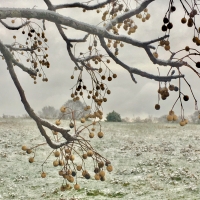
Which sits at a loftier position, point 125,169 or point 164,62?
point 164,62

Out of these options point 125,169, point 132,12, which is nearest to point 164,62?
point 132,12

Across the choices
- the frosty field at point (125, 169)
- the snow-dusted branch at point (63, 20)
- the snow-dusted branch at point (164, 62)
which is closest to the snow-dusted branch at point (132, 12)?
the snow-dusted branch at point (63, 20)


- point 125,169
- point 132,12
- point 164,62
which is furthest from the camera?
point 125,169

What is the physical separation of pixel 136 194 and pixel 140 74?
6.37 metres

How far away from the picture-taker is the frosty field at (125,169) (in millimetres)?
10383

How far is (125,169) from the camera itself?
12508 mm

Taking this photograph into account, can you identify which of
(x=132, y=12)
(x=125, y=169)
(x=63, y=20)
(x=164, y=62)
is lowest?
(x=125, y=169)

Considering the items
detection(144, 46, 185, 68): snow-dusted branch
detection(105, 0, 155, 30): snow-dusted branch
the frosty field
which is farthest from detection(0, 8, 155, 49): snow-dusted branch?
the frosty field

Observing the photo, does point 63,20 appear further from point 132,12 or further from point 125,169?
point 125,169

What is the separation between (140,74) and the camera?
4648mm

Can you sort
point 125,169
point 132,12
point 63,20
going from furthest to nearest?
point 125,169, point 132,12, point 63,20

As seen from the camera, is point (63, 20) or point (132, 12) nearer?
point (63, 20)

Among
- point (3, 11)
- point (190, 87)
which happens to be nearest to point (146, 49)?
point (190, 87)

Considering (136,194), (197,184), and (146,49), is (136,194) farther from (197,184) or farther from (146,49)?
(146,49)
